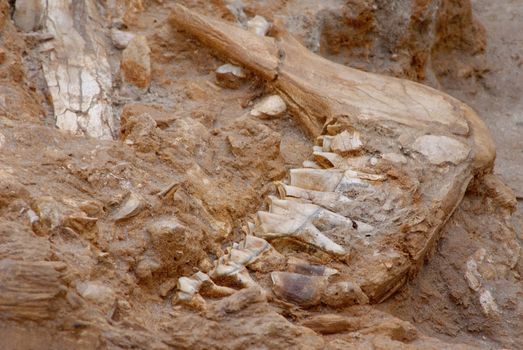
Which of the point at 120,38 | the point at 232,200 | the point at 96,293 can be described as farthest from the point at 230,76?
the point at 96,293

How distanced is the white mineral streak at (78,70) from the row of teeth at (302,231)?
70cm

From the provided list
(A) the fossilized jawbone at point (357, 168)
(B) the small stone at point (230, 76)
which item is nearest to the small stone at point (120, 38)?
(A) the fossilized jawbone at point (357, 168)

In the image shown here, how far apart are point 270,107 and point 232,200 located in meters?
0.55

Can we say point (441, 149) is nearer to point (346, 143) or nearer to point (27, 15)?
point (346, 143)

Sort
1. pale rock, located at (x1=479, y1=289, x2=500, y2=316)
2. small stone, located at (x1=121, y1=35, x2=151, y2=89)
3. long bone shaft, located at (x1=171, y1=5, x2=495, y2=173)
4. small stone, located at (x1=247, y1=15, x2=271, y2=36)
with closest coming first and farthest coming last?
1. pale rock, located at (x1=479, y1=289, x2=500, y2=316)
2. long bone shaft, located at (x1=171, y1=5, x2=495, y2=173)
3. small stone, located at (x1=121, y1=35, x2=151, y2=89)
4. small stone, located at (x1=247, y1=15, x2=271, y2=36)

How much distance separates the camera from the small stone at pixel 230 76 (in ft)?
10.1

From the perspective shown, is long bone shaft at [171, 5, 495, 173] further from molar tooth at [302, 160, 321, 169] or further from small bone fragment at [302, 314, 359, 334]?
small bone fragment at [302, 314, 359, 334]

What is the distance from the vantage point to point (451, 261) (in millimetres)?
2736

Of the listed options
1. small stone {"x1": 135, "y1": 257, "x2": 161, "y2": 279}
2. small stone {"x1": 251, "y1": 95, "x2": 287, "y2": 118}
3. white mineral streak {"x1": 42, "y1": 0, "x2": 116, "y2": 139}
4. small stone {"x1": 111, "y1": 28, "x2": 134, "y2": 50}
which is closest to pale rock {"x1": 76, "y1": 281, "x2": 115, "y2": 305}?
small stone {"x1": 135, "y1": 257, "x2": 161, "y2": 279}

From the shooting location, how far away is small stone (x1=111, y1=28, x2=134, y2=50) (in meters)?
3.17

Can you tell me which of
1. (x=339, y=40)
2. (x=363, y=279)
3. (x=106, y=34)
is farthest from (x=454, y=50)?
(x=363, y=279)

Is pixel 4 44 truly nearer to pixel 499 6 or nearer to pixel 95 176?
pixel 95 176

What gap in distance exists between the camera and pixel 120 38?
3.19 m

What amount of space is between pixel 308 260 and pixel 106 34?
4.62 feet
